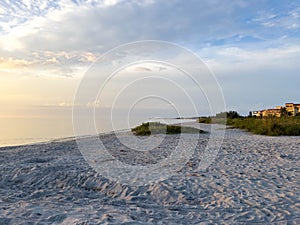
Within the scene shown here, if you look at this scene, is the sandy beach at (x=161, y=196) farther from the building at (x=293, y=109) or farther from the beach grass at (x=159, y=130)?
the building at (x=293, y=109)

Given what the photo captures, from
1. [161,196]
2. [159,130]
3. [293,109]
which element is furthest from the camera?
[293,109]

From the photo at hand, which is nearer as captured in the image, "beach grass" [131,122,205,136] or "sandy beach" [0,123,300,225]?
"sandy beach" [0,123,300,225]

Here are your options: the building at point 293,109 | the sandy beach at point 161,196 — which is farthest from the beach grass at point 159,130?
the building at point 293,109

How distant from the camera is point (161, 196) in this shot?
6.77 m

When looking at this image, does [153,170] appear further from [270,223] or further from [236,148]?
[236,148]

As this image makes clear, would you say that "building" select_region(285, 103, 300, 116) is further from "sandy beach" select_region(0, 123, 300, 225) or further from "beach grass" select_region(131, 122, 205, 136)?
"sandy beach" select_region(0, 123, 300, 225)

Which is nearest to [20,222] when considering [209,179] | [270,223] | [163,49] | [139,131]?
[270,223]

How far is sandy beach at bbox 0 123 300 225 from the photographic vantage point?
17.6ft

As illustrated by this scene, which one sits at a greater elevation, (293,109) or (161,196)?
(293,109)

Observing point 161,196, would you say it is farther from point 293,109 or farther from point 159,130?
point 293,109

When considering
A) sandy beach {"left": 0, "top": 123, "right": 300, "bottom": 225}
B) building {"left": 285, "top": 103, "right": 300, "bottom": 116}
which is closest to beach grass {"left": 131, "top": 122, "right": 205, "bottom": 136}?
sandy beach {"left": 0, "top": 123, "right": 300, "bottom": 225}

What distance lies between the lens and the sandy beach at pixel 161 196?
5.36 m

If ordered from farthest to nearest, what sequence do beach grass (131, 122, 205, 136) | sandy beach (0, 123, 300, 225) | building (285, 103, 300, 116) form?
building (285, 103, 300, 116)
beach grass (131, 122, 205, 136)
sandy beach (0, 123, 300, 225)

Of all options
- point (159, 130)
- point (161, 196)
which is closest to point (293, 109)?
point (159, 130)
